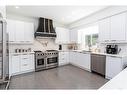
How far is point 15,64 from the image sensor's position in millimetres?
3811

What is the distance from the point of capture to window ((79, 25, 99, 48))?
199 inches

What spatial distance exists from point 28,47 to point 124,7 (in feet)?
14.4

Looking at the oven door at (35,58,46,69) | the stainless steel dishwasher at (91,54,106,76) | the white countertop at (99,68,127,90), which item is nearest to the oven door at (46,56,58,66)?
the oven door at (35,58,46,69)

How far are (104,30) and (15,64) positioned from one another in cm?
385

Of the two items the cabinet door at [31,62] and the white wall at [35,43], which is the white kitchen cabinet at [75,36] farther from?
the cabinet door at [31,62]

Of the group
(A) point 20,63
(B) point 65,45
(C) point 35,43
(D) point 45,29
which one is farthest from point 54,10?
(B) point 65,45

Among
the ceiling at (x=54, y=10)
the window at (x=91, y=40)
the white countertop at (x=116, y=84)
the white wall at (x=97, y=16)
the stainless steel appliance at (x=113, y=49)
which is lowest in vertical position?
the white countertop at (x=116, y=84)

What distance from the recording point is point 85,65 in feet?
14.9

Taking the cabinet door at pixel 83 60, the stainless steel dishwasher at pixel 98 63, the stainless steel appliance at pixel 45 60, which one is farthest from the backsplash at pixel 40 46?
the stainless steel dishwasher at pixel 98 63

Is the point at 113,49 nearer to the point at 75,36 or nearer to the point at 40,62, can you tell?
the point at 75,36

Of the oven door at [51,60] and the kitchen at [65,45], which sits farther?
the oven door at [51,60]

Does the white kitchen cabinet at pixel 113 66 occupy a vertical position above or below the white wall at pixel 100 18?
below

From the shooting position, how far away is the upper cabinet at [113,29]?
10.4ft
